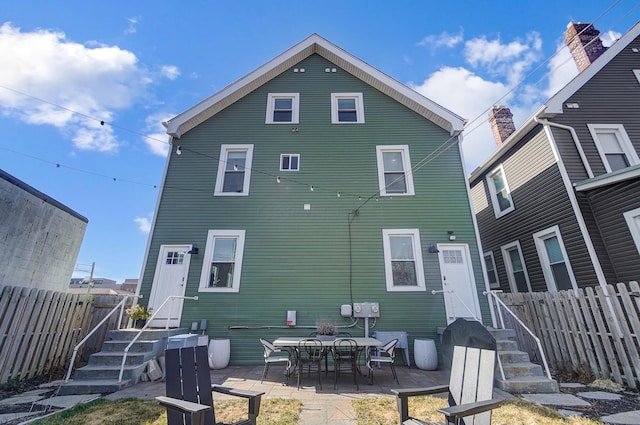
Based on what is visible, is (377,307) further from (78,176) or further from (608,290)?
(78,176)

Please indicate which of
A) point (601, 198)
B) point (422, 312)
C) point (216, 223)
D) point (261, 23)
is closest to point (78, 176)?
point (216, 223)

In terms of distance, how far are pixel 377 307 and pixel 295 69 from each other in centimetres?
837

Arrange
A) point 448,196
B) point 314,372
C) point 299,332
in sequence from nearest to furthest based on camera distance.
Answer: point 314,372 → point 299,332 → point 448,196

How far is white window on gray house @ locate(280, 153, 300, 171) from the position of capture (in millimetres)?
8297

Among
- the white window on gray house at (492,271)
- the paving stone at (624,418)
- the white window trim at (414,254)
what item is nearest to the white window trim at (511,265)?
the white window on gray house at (492,271)

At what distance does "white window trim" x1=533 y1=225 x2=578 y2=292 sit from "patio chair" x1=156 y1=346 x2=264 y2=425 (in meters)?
8.48

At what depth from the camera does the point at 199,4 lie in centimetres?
741

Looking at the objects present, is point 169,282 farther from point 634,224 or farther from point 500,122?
point 500,122

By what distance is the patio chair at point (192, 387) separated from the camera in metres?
2.39

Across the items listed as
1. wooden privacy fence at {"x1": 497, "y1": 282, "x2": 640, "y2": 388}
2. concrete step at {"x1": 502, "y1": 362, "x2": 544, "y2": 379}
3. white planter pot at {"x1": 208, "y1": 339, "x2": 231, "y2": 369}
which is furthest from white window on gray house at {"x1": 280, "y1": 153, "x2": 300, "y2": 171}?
wooden privacy fence at {"x1": 497, "y1": 282, "x2": 640, "y2": 388}

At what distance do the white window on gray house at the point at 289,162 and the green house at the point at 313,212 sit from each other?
34mm

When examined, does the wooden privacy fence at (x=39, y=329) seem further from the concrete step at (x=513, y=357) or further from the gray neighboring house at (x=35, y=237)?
the concrete step at (x=513, y=357)

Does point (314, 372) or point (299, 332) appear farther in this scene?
point (299, 332)

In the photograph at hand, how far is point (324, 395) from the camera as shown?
165 inches
